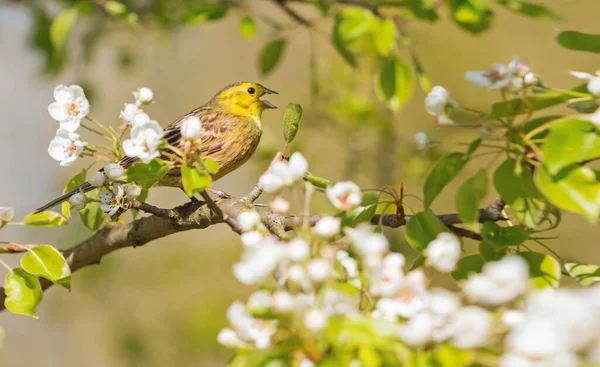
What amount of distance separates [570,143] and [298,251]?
16.7 inches

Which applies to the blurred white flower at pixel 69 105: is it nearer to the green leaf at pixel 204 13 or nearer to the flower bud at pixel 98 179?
the flower bud at pixel 98 179

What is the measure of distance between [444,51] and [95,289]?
10.8ft

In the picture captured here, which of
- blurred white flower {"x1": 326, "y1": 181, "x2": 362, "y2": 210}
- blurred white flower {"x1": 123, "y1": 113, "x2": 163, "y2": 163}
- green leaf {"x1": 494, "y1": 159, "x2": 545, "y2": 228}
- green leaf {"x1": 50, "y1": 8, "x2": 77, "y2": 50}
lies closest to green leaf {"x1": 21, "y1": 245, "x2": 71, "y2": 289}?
blurred white flower {"x1": 123, "y1": 113, "x2": 163, "y2": 163}

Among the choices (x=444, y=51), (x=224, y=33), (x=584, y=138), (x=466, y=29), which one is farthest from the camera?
(x=224, y=33)

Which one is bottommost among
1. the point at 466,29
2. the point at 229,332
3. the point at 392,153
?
the point at 392,153

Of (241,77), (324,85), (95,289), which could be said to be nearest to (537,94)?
(324,85)

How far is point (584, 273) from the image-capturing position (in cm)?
116

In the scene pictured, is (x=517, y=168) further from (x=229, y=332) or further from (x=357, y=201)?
(x=229, y=332)

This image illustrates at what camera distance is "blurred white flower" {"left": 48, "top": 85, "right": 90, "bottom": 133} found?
131 cm

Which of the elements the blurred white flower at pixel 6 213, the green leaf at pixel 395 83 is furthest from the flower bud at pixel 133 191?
the green leaf at pixel 395 83

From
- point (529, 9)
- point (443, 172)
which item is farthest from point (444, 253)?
point (529, 9)

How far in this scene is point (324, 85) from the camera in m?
3.72

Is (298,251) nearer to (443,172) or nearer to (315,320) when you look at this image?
(315,320)

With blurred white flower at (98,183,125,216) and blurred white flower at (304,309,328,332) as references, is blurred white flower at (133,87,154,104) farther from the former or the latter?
blurred white flower at (304,309,328,332)
